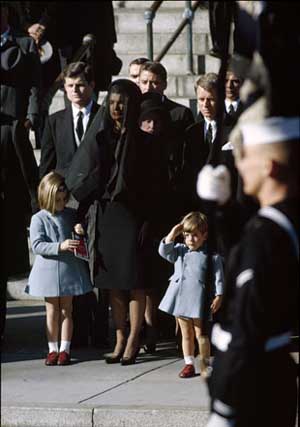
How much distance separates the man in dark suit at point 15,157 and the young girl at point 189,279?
1.28m

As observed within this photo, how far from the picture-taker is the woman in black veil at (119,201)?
10211 millimetres

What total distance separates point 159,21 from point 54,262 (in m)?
7.87

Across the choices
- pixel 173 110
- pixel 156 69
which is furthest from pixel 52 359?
pixel 156 69

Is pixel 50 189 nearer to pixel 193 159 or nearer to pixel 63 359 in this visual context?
pixel 193 159

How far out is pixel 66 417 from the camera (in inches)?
352

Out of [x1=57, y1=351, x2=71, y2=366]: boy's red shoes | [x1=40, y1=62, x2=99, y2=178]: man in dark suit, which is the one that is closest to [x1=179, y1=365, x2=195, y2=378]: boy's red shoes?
[x1=57, y1=351, x2=71, y2=366]: boy's red shoes

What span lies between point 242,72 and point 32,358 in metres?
5.40

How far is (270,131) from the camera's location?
17.4 feet

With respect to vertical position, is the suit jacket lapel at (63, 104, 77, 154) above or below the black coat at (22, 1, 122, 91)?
below

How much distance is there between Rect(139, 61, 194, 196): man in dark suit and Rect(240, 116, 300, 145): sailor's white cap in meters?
5.13

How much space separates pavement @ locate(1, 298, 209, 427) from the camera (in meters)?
8.87

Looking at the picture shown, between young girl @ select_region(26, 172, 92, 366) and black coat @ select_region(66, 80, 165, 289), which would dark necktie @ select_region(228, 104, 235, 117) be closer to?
black coat @ select_region(66, 80, 165, 289)

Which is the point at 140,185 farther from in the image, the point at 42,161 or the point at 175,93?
the point at 175,93

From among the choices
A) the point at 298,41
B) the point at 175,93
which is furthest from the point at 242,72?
the point at 175,93
